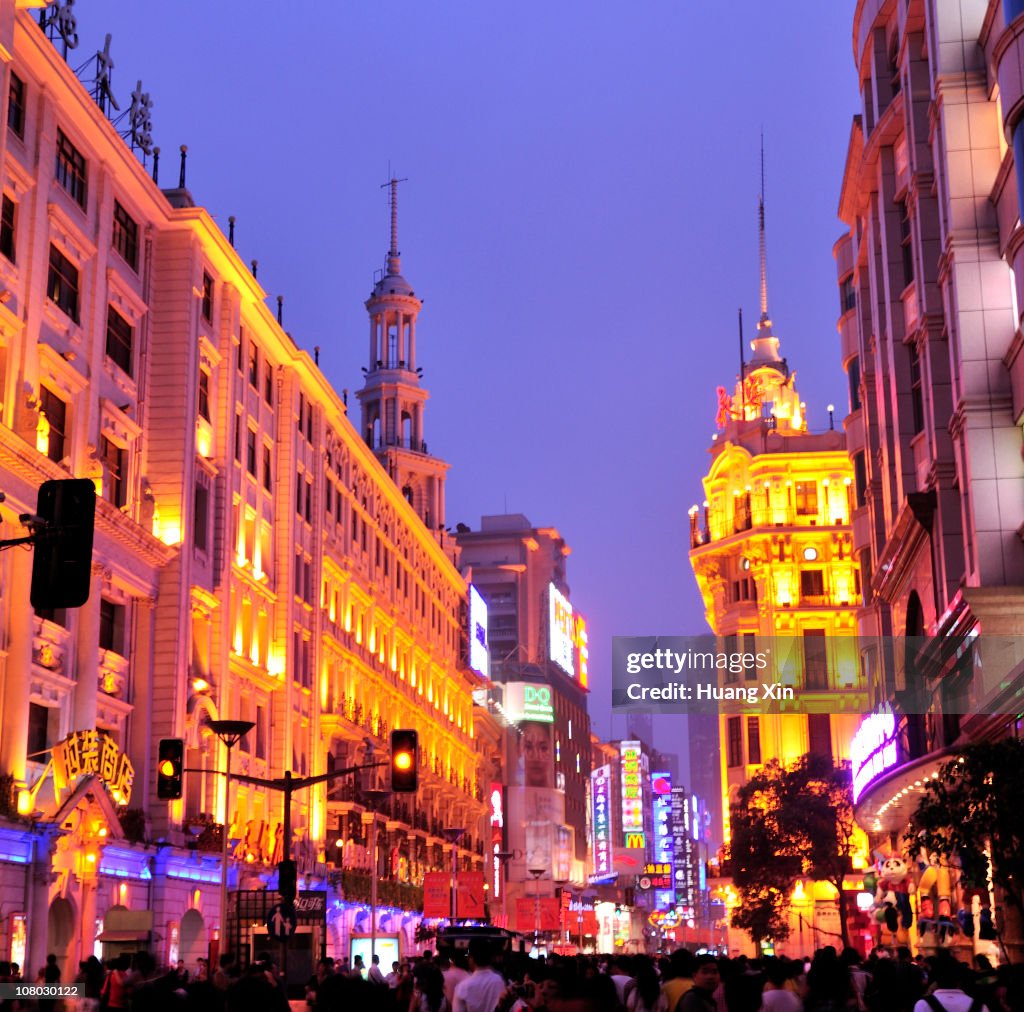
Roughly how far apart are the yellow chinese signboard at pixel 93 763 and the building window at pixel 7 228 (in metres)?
11.3

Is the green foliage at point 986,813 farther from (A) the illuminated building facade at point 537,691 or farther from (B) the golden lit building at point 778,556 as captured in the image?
(A) the illuminated building facade at point 537,691

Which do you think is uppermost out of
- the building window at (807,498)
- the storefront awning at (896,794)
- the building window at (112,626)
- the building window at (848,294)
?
the building window at (807,498)

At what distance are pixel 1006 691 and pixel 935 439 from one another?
10.1 m

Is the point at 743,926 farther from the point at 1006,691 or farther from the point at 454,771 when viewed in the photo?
the point at 1006,691

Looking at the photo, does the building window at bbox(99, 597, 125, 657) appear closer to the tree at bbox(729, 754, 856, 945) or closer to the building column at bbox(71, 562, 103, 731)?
the building column at bbox(71, 562, 103, 731)

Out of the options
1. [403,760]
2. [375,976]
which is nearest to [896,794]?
[375,976]

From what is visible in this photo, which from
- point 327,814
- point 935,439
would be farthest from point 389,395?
point 935,439

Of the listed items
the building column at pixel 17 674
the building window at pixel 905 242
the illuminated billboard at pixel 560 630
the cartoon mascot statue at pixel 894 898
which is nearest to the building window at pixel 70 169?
the building column at pixel 17 674

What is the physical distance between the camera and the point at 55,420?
3938cm

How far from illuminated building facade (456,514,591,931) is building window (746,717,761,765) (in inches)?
936

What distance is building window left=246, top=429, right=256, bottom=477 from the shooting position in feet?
180

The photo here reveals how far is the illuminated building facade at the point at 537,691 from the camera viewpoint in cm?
12425

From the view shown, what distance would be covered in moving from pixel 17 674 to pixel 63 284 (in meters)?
10.4

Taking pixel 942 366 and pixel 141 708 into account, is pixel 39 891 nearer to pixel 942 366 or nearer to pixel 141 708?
pixel 141 708
